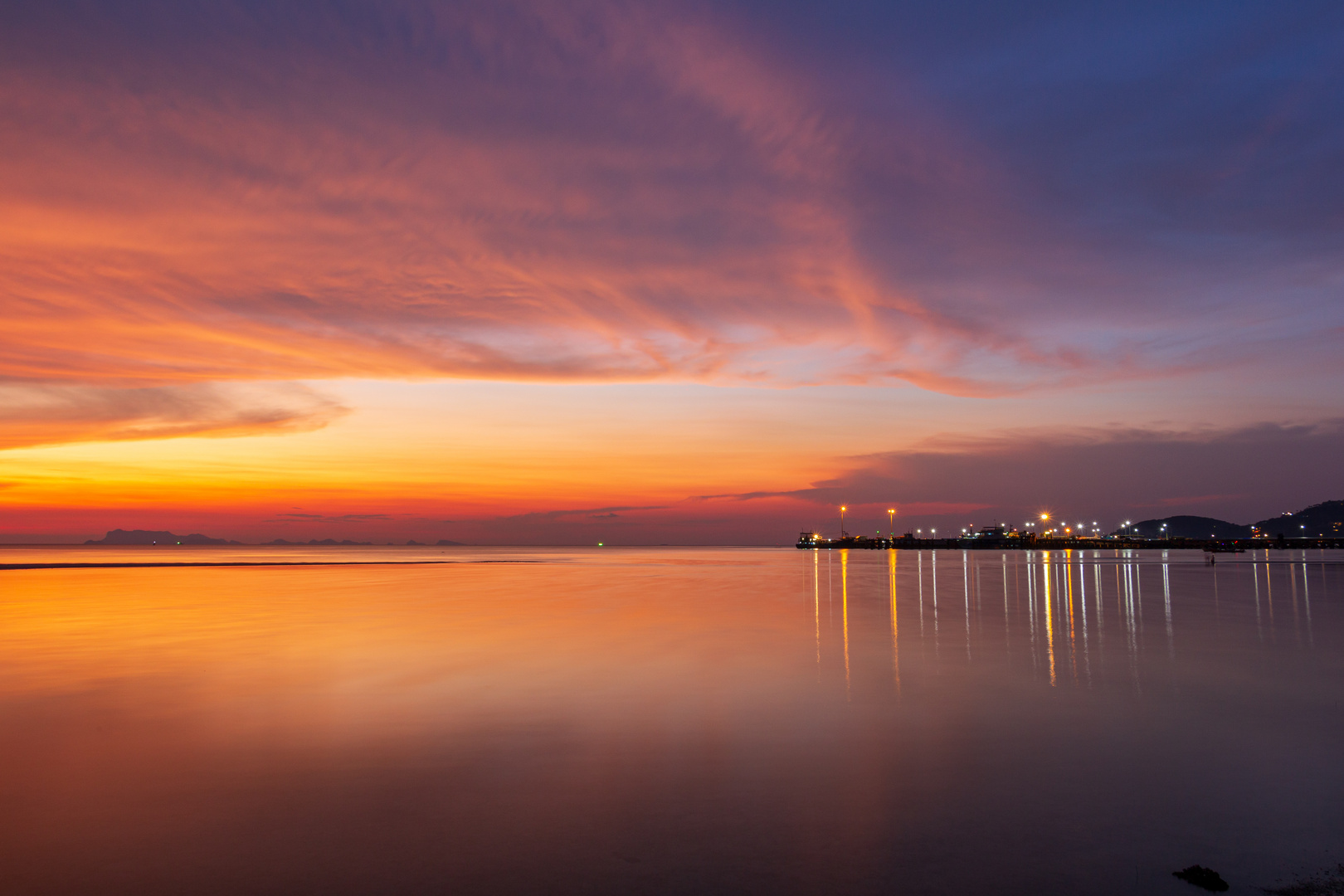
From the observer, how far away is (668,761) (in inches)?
383

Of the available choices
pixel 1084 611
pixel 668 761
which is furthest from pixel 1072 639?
pixel 668 761

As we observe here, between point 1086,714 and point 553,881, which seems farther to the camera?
point 1086,714

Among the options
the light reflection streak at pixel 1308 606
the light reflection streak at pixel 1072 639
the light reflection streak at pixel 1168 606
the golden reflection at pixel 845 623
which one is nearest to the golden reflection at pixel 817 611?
the golden reflection at pixel 845 623

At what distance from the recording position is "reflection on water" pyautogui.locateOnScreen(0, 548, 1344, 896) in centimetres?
658

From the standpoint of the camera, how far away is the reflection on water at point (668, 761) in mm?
6582

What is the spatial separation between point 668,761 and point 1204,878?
544cm

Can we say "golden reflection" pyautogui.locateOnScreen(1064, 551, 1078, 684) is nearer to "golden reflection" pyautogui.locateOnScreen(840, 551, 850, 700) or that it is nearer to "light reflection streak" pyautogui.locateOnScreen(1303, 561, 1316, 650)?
"golden reflection" pyautogui.locateOnScreen(840, 551, 850, 700)

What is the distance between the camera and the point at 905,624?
24.9 meters

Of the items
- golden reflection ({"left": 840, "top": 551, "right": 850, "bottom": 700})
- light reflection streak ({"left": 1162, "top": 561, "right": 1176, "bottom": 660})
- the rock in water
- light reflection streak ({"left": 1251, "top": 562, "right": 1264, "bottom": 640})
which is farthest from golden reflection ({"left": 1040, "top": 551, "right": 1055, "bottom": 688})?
the rock in water

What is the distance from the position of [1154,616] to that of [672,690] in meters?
20.9

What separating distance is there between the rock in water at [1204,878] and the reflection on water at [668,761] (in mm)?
148

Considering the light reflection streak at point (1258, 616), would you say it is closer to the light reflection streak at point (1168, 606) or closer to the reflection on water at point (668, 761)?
the reflection on water at point (668, 761)

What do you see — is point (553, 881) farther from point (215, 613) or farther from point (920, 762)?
point (215, 613)

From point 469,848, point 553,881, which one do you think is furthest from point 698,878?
point 469,848
